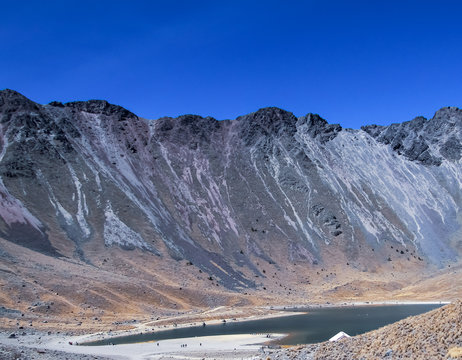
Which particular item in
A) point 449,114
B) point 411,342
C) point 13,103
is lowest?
point 411,342

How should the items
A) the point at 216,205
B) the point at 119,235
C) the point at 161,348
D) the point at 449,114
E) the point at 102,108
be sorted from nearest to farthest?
the point at 161,348
the point at 119,235
the point at 216,205
the point at 102,108
the point at 449,114

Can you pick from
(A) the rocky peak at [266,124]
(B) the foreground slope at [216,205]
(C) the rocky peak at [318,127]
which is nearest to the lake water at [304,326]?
(B) the foreground slope at [216,205]

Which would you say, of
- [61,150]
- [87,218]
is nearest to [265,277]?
[87,218]

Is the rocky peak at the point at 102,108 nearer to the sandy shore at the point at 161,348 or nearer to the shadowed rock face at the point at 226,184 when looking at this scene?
the shadowed rock face at the point at 226,184

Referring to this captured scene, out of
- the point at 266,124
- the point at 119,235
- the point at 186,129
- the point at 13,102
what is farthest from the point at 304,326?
the point at 266,124

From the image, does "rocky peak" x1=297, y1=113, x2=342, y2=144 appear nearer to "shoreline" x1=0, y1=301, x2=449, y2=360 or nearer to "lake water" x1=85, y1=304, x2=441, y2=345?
"lake water" x1=85, y1=304, x2=441, y2=345

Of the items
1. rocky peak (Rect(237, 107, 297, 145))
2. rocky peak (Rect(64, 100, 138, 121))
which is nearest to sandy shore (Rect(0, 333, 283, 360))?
rocky peak (Rect(64, 100, 138, 121))

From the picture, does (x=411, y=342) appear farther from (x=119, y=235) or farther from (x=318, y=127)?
(x=318, y=127)
